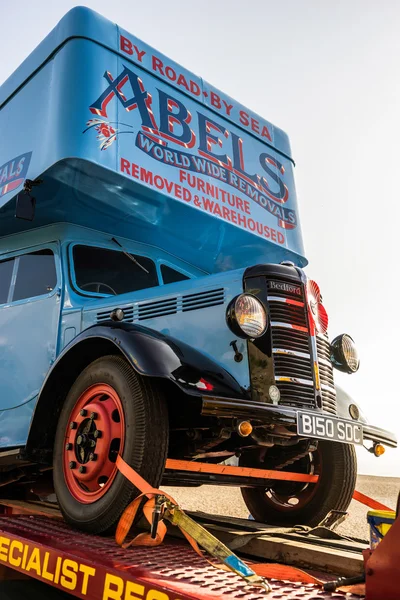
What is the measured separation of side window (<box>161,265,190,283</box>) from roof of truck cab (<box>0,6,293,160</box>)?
1285 millimetres

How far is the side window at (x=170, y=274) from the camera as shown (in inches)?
174

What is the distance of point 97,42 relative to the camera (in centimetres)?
375

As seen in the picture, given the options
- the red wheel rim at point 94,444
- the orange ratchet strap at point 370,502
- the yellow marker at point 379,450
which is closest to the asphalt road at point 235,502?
the orange ratchet strap at point 370,502

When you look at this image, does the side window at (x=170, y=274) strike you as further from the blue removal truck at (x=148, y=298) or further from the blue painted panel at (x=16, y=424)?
the blue painted panel at (x=16, y=424)

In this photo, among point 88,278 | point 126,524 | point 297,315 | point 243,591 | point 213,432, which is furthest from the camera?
point 88,278

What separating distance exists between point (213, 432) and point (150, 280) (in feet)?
5.50

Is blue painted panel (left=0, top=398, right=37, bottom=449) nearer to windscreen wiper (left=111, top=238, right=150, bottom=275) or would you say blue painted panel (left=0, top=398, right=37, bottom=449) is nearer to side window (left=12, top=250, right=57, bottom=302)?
side window (left=12, top=250, right=57, bottom=302)

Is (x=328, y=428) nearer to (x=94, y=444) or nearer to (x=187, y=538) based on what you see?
(x=187, y=538)

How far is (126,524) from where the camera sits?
230 cm

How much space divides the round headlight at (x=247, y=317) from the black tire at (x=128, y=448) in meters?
0.52

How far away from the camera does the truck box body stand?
363 cm

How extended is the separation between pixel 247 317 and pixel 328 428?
672 millimetres

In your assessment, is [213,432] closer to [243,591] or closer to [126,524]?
[126,524]

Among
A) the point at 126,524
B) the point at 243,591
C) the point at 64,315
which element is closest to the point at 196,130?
the point at 64,315
